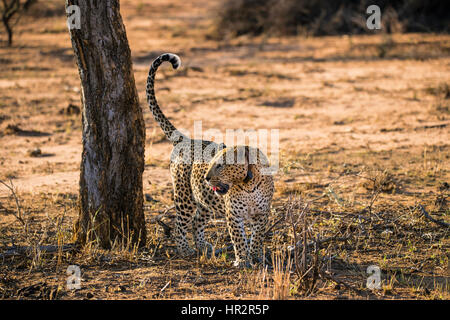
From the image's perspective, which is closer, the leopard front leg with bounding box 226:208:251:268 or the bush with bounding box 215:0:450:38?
the leopard front leg with bounding box 226:208:251:268

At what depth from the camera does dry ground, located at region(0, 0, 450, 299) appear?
5.35 m

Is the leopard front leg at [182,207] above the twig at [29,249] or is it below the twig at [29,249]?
above

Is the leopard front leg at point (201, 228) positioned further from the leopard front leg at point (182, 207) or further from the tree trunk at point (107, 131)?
the tree trunk at point (107, 131)

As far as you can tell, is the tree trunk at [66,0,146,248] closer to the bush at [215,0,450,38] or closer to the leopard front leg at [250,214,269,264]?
the leopard front leg at [250,214,269,264]

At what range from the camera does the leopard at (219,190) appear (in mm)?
5312

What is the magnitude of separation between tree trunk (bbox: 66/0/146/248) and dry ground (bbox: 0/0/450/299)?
284 mm

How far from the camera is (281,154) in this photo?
933 centimetres

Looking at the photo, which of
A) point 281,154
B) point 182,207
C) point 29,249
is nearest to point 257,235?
point 182,207

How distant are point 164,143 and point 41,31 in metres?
13.6

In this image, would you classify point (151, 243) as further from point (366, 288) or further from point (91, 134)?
point (366, 288)

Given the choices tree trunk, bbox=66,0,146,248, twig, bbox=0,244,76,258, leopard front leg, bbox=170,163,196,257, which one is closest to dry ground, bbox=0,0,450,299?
twig, bbox=0,244,76,258

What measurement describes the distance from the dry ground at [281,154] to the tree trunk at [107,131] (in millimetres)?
284

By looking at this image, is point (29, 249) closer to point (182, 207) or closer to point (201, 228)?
point (182, 207)

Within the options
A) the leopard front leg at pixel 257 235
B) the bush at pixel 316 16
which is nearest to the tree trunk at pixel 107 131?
the leopard front leg at pixel 257 235
